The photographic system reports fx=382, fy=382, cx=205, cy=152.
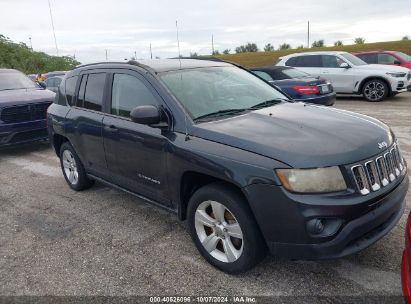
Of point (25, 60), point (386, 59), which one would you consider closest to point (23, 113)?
point (386, 59)

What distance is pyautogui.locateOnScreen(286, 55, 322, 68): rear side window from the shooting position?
13.5 m

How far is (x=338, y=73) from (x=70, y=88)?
10.4m

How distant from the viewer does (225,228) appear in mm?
3113

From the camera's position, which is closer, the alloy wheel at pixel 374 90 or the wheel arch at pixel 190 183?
the wheel arch at pixel 190 183

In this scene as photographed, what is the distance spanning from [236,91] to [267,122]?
841 mm

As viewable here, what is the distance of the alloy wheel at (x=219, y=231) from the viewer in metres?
3.07

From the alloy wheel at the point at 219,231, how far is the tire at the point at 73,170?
2474mm

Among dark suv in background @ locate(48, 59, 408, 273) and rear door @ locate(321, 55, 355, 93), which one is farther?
rear door @ locate(321, 55, 355, 93)

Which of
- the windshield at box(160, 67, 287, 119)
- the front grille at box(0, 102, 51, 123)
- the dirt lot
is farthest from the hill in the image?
the windshield at box(160, 67, 287, 119)

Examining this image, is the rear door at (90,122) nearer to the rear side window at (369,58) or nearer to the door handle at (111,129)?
the door handle at (111,129)

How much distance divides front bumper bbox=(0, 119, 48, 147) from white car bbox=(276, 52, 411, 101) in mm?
9045

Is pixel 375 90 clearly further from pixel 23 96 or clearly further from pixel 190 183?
pixel 190 183

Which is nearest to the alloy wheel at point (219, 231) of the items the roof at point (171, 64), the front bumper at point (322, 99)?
the roof at point (171, 64)

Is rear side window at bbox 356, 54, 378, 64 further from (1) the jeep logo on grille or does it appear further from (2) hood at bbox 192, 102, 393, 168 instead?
(1) the jeep logo on grille
